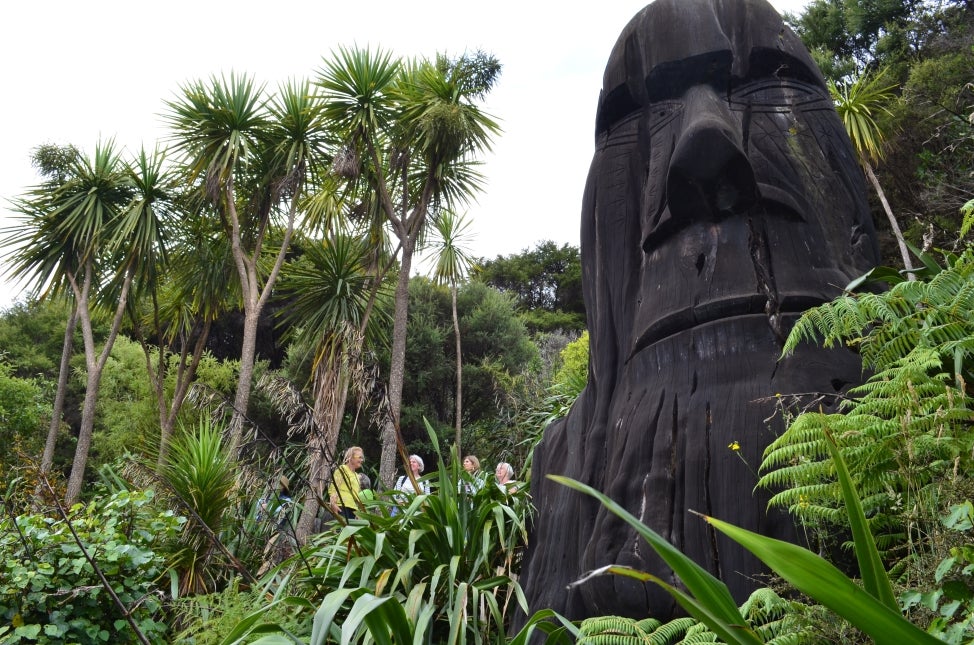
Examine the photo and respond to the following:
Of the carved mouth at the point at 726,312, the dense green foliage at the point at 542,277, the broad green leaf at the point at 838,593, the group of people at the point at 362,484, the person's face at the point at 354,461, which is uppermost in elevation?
the dense green foliage at the point at 542,277

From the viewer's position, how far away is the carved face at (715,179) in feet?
9.00

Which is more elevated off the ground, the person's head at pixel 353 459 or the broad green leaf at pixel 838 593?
the person's head at pixel 353 459

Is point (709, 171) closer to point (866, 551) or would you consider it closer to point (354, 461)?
point (866, 551)

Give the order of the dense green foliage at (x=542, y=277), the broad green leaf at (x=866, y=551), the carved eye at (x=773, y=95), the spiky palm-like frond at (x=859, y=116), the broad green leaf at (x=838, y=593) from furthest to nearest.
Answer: the dense green foliage at (x=542, y=277) < the spiky palm-like frond at (x=859, y=116) < the carved eye at (x=773, y=95) < the broad green leaf at (x=866, y=551) < the broad green leaf at (x=838, y=593)

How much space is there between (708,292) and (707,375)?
0.97 feet

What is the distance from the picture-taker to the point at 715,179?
2807mm

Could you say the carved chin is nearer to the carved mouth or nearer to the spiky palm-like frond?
the carved mouth

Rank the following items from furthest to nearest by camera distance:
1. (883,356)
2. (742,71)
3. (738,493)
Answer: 1. (742,71)
2. (738,493)
3. (883,356)

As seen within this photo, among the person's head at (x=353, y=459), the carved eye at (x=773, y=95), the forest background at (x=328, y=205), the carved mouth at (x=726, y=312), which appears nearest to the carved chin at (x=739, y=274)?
the carved mouth at (x=726, y=312)

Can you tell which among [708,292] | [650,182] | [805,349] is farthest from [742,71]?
[805,349]

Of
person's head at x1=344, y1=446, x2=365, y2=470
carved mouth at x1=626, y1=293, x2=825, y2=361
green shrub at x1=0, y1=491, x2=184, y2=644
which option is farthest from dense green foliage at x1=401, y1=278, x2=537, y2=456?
carved mouth at x1=626, y1=293, x2=825, y2=361

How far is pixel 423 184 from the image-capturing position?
13.8 metres

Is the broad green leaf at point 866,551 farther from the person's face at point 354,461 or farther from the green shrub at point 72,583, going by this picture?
the person's face at point 354,461

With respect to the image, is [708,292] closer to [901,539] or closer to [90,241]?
[901,539]
